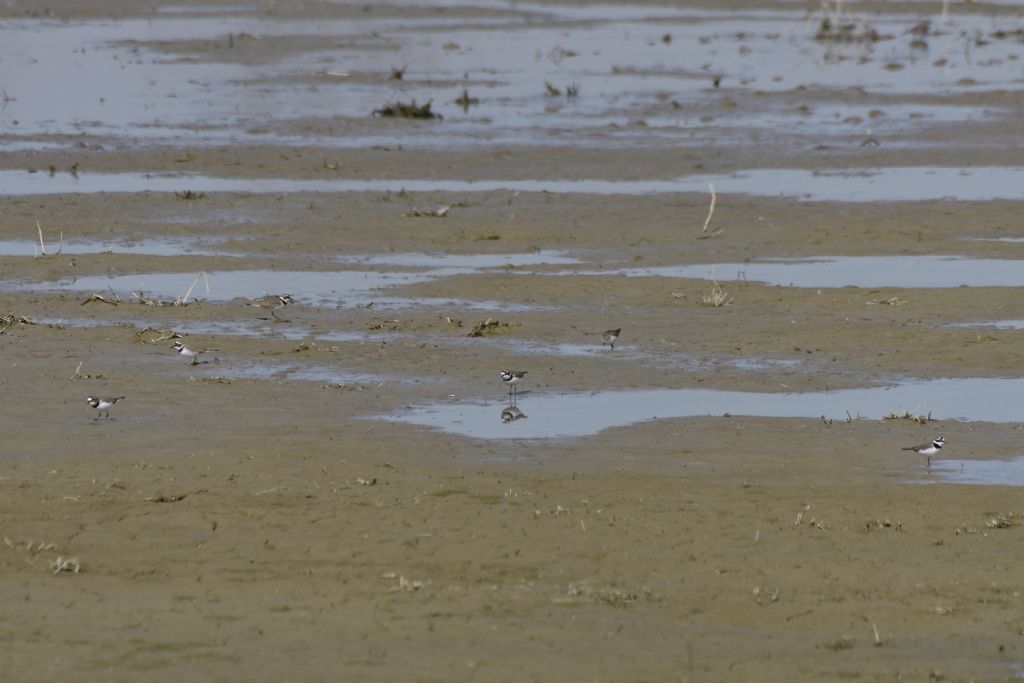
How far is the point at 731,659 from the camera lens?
7.58 meters

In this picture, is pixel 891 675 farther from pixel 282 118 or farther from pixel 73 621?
pixel 282 118

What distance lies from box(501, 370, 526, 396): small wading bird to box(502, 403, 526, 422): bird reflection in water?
1.06 feet

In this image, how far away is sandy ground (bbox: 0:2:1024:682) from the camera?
7.78m

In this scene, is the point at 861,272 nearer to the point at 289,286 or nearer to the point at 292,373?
the point at 289,286

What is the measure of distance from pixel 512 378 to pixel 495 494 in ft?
8.54

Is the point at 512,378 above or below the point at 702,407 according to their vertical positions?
above

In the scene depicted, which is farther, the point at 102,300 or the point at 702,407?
the point at 102,300

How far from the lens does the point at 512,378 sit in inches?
492

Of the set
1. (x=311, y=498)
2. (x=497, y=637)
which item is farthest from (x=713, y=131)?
(x=497, y=637)

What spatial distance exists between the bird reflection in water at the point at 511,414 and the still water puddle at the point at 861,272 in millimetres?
4548

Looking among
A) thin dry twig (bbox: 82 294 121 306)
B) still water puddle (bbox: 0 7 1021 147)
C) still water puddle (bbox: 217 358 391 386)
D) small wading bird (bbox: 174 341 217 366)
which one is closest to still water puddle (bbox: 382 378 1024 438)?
still water puddle (bbox: 217 358 391 386)

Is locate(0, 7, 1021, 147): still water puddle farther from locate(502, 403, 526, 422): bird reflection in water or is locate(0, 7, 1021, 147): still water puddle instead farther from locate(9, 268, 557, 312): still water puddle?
locate(502, 403, 526, 422): bird reflection in water

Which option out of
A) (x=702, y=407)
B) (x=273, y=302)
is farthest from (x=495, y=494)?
(x=273, y=302)

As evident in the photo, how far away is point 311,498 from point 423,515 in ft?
2.22
